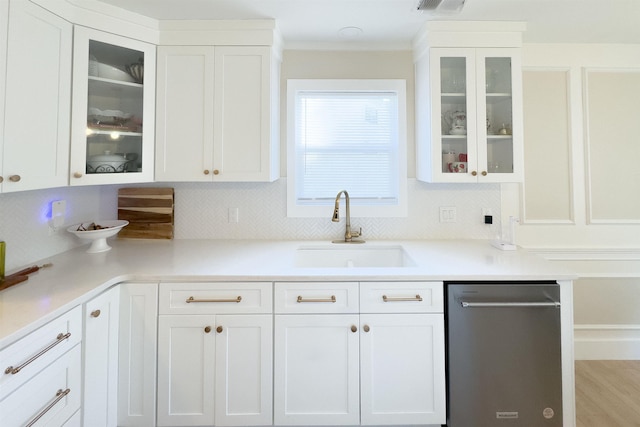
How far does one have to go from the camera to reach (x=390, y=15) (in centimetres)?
209

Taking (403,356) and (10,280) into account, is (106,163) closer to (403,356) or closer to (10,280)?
(10,280)

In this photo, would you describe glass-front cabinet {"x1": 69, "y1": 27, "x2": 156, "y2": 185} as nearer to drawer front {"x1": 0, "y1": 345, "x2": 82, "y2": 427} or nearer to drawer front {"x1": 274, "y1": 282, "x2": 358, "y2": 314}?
drawer front {"x1": 0, "y1": 345, "x2": 82, "y2": 427}

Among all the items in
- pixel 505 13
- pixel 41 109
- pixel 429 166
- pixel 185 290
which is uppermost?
pixel 505 13

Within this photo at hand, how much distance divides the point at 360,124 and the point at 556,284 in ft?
5.26

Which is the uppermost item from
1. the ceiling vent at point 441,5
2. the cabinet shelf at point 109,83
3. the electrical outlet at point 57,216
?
the ceiling vent at point 441,5

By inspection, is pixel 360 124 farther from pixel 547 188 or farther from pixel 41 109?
pixel 41 109

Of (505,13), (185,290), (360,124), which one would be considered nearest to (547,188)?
(505,13)

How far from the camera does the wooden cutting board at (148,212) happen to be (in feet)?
8.13

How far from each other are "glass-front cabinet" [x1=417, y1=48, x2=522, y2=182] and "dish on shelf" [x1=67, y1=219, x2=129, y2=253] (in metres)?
2.06

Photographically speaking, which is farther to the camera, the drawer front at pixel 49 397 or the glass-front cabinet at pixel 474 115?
the glass-front cabinet at pixel 474 115

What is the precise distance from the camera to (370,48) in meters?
2.51

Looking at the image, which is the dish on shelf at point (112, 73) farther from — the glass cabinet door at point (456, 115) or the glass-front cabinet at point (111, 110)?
the glass cabinet door at point (456, 115)

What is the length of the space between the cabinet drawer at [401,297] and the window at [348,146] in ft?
3.04

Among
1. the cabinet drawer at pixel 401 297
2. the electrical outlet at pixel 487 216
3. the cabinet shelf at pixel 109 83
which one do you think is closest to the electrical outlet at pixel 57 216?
the cabinet shelf at pixel 109 83
